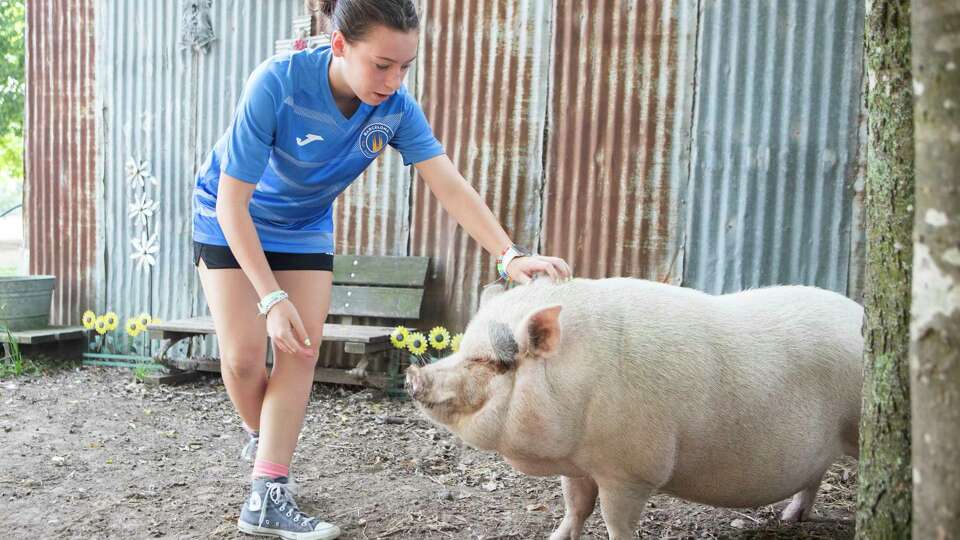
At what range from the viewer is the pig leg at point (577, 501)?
3.08m

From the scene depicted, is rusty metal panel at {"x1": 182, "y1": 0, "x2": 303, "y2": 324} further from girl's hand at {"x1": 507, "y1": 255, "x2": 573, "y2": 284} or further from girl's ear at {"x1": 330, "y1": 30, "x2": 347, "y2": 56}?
girl's hand at {"x1": 507, "y1": 255, "x2": 573, "y2": 284}

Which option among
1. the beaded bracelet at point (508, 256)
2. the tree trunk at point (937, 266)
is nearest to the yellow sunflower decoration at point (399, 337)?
the beaded bracelet at point (508, 256)

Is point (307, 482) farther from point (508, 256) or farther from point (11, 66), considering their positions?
point (11, 66)

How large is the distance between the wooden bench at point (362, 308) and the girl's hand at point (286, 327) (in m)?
3.07

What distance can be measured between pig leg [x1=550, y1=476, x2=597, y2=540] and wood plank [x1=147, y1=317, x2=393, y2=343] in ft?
9.35

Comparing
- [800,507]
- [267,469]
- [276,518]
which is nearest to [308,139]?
[267,469]

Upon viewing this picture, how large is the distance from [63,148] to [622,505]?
22.4 ft

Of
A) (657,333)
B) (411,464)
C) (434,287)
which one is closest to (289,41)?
(434,287)

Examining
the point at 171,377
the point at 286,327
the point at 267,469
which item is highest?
the point at 286,327

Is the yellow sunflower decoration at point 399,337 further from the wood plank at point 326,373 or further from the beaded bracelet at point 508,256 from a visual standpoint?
the beaded bracelet at point 508,256

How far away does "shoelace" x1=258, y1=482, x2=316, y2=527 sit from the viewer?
319 centimetres

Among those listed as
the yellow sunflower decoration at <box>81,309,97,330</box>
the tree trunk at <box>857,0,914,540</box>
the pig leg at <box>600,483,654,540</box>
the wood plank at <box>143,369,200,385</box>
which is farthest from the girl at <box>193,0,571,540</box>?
the yellow sunflower decoration at <box>81,309,97,330</box>

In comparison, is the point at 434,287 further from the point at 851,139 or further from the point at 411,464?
the point at 851,139

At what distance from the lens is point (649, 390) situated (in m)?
2.64
